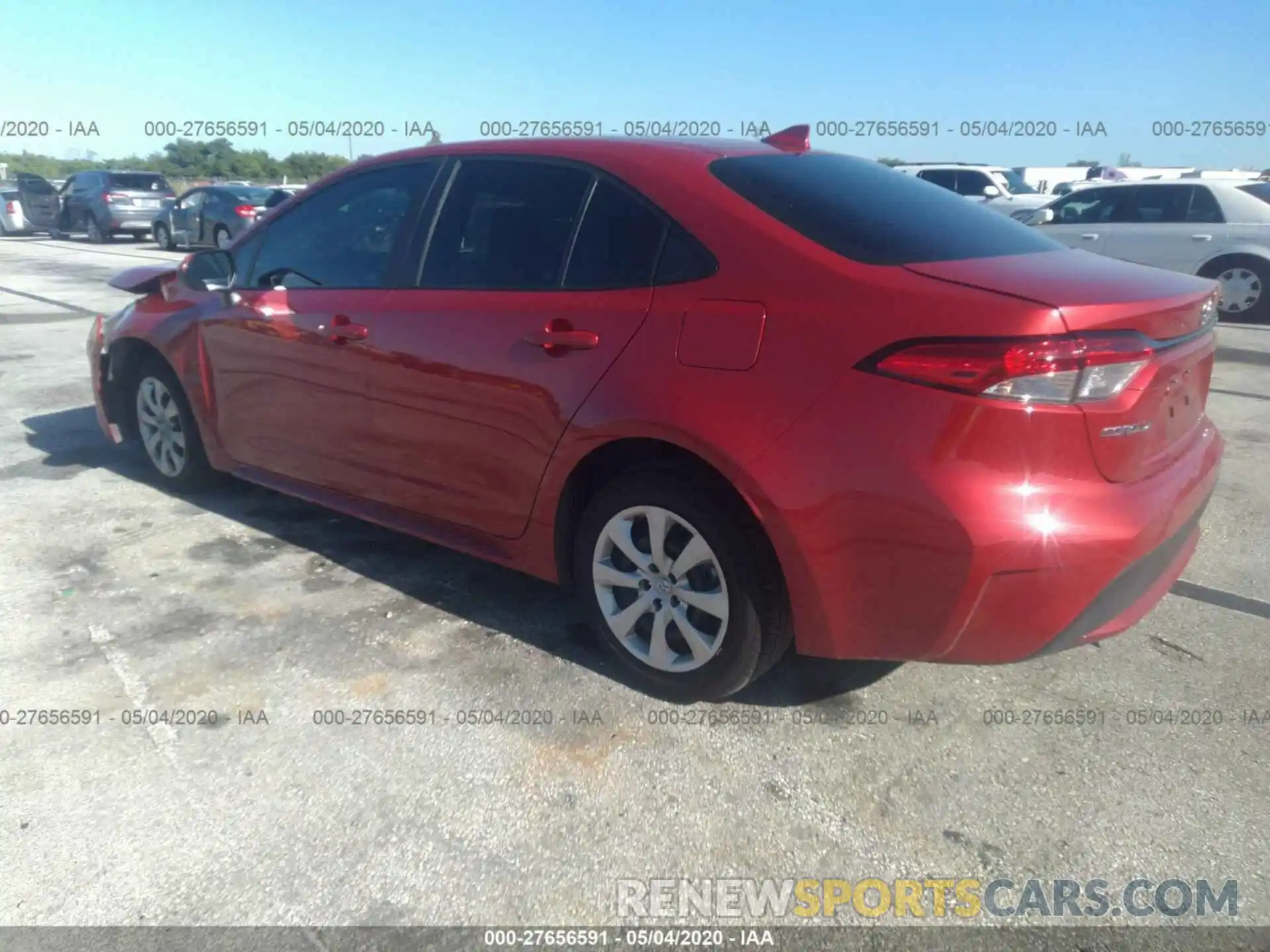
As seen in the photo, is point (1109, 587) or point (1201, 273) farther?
point (1201, 273)

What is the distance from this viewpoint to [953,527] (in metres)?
2.45

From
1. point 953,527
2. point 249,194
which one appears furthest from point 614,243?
point 249,194

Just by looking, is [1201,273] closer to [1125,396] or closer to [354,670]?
[1125,396]

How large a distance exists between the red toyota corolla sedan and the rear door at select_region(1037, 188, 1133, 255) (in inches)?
367

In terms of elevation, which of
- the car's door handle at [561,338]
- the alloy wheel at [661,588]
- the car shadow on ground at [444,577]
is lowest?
the car shadow on ground at [444,577]

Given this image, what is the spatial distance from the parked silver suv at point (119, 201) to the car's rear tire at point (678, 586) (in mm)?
23228

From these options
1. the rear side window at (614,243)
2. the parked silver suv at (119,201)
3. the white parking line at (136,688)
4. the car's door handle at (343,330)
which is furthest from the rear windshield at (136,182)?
the rear side window at (614,243)

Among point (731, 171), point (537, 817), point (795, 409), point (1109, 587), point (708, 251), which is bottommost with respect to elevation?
point (537, 817)

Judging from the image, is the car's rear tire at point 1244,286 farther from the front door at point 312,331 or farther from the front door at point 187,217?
the front door at point 187,217

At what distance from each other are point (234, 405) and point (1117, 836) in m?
3.74

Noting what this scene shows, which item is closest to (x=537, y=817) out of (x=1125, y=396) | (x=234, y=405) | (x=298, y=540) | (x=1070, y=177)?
(x=1125, y=396)

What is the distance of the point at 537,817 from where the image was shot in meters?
2.63

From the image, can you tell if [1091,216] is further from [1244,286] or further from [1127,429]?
[1127,429]

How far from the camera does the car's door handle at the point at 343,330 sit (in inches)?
147
